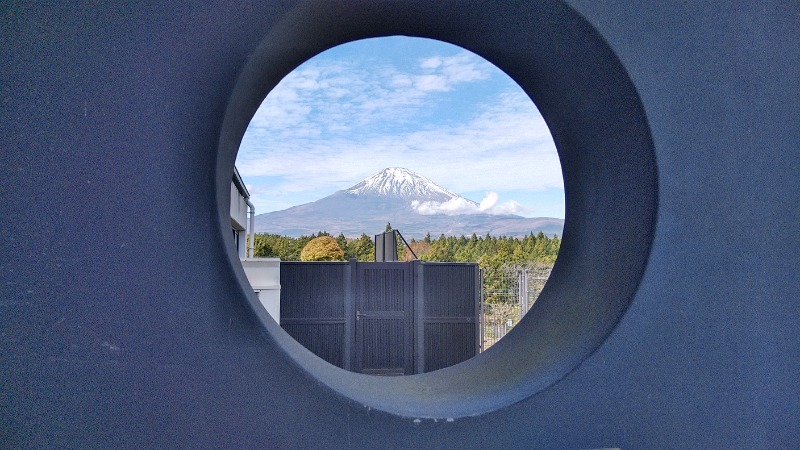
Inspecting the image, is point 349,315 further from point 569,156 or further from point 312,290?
point 569,156

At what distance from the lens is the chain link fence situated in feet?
38.1

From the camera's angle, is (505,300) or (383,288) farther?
(505,300)

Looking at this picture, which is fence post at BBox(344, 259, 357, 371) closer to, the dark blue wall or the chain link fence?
the chain link fence

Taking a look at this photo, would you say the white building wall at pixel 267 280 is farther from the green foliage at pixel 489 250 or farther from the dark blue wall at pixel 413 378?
the green foliage at pixel 489 250

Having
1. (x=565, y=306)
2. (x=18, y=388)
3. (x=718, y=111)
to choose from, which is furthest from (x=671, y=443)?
(x=18, y=388)

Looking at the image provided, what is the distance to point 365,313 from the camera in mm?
8836

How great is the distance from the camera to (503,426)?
69.9 inches

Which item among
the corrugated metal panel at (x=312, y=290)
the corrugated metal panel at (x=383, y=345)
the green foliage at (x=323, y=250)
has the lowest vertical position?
the corrugated metal panel at (x=383, y=345)

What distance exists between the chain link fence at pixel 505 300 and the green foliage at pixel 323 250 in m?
5.12

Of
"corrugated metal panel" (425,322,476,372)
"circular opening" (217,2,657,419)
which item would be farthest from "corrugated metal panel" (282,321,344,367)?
"circular opening" (217,2,657,419)

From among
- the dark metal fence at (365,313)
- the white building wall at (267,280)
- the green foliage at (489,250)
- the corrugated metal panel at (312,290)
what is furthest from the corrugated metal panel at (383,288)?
the green foliage at (489,250)

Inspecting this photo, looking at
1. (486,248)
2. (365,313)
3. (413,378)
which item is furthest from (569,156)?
(486,248)

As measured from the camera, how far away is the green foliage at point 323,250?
18.9 m

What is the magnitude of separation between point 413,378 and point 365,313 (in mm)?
6640
